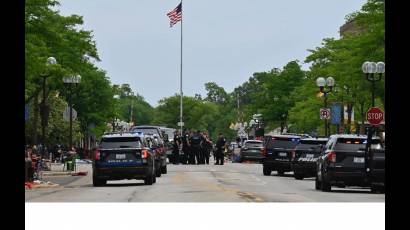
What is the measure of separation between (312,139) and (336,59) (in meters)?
38.3

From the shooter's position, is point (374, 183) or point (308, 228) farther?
point (374, 183)

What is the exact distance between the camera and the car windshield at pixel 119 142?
36812 mm

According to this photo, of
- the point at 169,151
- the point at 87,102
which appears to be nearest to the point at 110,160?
the point at 169,151

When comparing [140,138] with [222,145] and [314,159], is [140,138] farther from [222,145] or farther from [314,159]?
[222,145]

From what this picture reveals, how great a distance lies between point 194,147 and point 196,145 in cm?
21

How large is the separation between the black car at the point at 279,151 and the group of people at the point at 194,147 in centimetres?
1489

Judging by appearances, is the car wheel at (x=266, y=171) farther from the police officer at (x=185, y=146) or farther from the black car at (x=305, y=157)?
the police officer at (x=185, y=146)

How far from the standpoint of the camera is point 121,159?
36594mm

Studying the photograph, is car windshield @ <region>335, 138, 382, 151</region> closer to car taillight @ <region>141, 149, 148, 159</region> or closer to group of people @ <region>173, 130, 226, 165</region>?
car taillight @ <region>141, 149, 148, 159</region>

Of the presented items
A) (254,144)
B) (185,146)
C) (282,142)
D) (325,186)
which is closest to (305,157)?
(282,142)

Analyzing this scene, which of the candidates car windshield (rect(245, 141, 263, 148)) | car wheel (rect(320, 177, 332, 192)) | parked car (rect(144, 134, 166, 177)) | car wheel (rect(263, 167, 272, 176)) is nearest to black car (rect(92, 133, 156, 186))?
parked car (rect(144, 134, 166, 177))

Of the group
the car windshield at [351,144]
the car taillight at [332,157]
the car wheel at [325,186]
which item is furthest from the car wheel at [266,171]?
the car taillight at [332,157]

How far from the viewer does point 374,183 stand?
103 ft

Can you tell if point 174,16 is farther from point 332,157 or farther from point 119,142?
point 332,157
